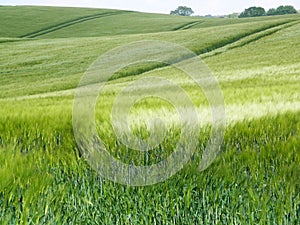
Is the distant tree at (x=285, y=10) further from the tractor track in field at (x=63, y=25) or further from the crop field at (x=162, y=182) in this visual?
the crop field at (x=162, y=182)

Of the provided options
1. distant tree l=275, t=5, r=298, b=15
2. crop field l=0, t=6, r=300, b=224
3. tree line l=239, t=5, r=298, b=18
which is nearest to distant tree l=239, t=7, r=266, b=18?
tree line l=239, t=5, r=298, b=18

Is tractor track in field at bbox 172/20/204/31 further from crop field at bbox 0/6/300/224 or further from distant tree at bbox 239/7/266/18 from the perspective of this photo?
crop field at bbox 0/6/300/224

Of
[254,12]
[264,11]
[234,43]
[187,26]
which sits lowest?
[234,43]

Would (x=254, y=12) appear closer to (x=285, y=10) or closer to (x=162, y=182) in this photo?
(x=285, y=10)

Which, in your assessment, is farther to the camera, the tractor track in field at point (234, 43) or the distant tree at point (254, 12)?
the distant tree at point (254, 12)

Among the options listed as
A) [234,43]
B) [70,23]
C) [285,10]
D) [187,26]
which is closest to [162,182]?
[234,43]

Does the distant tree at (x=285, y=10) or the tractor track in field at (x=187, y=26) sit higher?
the distant tree at (x=285, y=10)

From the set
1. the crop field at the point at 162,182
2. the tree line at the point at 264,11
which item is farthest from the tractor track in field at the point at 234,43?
the tree line at the point at 264,11

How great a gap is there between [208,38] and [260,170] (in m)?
31.0

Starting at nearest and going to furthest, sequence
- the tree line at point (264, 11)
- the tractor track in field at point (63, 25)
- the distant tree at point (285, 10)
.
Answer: the tractor track in field at point (63, 25), the tree line at point (264, 11), the distant tree at point (285, 10)

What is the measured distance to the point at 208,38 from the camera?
32.6 metres

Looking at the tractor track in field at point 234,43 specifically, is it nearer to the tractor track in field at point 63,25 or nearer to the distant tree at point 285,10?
the tractor track in field at point 63,25

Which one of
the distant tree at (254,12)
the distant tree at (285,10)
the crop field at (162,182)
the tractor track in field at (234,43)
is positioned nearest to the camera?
the crop field at (162,182)

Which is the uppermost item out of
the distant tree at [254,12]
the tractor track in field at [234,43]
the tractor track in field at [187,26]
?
the distant tree at [254,12]
